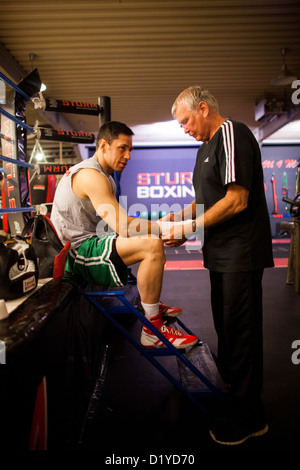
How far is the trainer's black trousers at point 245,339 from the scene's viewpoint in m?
1.45

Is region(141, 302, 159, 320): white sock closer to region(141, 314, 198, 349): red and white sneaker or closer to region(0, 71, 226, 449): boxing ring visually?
region(141, 314, 198, 349): red and white sneaker

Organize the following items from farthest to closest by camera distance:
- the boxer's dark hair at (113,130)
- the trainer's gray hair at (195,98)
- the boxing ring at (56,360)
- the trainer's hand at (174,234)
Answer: the boxer's dark hair at (113,130) < the trainer's hand at (174,234) < the trainer's gray hair at (195,98) < the boxing ring at (56,360)

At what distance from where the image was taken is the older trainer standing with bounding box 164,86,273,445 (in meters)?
1.42

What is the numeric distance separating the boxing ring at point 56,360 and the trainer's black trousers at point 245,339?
0.13m

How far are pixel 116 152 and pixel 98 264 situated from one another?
82 centimetres

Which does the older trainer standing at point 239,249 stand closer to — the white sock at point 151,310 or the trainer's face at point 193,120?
the trainer's face at point 193,120

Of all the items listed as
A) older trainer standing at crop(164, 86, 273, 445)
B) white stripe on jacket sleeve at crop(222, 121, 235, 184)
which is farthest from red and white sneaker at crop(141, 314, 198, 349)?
white stripe on jacket sleeve at crop(222, 121, 235, 184)

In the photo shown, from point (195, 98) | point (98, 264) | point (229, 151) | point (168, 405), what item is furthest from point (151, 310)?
point (195, 98)

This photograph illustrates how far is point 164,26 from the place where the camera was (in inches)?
153

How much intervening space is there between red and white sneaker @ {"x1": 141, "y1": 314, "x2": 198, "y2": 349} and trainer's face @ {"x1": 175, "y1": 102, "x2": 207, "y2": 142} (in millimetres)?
1095

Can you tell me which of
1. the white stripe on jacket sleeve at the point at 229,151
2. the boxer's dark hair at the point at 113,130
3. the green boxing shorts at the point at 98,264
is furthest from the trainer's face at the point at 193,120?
the green boxing shorts at the point at 98,264
